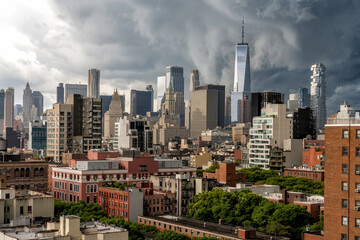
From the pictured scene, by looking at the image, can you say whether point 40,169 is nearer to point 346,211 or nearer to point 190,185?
point 190,185

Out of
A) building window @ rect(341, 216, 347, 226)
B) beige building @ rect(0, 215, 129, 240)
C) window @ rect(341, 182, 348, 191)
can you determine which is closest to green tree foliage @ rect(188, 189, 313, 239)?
building window @ rect(341, 216, 347, 226)

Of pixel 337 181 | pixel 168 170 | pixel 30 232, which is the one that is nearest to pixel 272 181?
pixel 168 170

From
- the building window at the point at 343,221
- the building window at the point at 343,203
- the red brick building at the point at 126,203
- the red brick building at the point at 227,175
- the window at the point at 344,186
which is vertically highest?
the window at the point at 344,186

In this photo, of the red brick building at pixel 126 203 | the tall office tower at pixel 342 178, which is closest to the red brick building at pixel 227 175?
the red brick building at pixel 126 203

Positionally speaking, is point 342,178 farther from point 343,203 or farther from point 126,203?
point 126,203

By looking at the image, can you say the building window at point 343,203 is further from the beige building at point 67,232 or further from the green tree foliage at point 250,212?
the green tree foliage at point 250,212

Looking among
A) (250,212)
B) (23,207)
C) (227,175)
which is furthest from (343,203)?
(227,175)

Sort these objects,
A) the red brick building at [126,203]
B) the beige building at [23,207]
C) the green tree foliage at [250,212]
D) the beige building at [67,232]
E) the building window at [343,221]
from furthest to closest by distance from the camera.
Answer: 1. the red brick building at [126,203]
2. the green tree foliage at [250,212]
3. the beige building at [23,207]
4. the building window at [343,221]
5. the beige building at [67,232]
